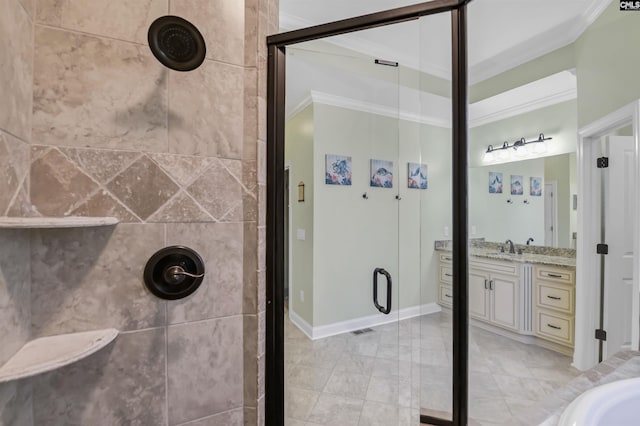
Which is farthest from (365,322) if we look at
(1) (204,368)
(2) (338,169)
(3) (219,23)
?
(3) (219,23)

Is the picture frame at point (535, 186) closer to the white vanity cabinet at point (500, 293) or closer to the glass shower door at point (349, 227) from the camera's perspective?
the white vanity cabinet at point (500, 293)

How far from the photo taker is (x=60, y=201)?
0.74m

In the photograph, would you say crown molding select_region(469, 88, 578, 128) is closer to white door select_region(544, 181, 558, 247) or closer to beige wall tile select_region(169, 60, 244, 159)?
white door select_region(544, 181, 558, 247)

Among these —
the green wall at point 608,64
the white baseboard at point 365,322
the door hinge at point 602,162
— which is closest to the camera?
the green wall at point 608,64

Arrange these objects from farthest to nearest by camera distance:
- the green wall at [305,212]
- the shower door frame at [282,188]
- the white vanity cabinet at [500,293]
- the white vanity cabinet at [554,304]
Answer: the white vanity cabinet at [500,293]
the white vanity cabinet at [554,304]
the green wall at [305,212]
the shower door frame at [282,188]

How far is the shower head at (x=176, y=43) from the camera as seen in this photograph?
79cm

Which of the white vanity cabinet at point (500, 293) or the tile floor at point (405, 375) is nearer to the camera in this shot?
the tile floor at point (405, 375)

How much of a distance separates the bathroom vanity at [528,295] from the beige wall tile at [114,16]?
2.46 m

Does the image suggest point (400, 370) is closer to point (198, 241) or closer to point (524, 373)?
point (524, 373)

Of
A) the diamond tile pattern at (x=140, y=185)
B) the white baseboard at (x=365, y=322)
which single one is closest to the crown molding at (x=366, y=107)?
Answer: the diamond tile pattern at (x=140, y=185)

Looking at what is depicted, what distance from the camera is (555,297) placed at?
2.26 m

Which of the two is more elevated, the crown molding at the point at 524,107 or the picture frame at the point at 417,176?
the crown molding at the point at 524,107

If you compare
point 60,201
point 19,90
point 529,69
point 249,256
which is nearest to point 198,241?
point 249,256

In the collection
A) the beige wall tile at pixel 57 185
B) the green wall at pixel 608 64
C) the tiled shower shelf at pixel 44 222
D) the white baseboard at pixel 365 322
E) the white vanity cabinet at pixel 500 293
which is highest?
the green wall at pixel 608 64
